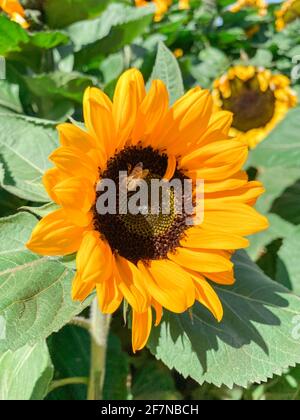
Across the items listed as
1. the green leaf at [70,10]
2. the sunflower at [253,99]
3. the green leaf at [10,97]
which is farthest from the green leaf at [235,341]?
the sunflower at [253,99]

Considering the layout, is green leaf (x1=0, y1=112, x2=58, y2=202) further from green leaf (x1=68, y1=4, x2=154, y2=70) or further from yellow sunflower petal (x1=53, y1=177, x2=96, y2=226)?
green leaf (x1=68, y1=4, x2=154, y2=70)

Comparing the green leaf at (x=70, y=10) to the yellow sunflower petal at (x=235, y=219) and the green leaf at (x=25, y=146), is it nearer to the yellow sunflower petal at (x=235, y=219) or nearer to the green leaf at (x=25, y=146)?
the green leaf at (x=25, y=146)

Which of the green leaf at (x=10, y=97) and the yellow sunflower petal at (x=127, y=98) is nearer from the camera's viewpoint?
the yellow sunflower petal at (x=127, y=98)

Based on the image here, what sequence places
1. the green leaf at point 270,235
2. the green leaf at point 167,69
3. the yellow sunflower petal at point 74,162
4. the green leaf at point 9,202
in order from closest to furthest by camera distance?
the yellow sunflower petal at point 74,162 < the green leaf at point 167,69 < the green leaf at point 9,202 < the green leaf at point 270,235

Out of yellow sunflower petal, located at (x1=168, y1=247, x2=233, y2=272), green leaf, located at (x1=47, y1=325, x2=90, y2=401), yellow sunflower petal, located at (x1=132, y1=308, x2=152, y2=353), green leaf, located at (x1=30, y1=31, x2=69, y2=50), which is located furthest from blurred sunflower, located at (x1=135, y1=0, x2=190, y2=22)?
yellow sunflower petal, located at (x1=132, y1=308, x2=152, y2=353)

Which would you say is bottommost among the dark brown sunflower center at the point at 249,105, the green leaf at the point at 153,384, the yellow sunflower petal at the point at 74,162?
the green leaf at the point at 153,384

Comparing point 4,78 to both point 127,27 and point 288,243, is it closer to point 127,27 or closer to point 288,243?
point 127,27

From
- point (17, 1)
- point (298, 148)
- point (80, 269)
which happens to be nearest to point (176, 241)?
point (80, 269)

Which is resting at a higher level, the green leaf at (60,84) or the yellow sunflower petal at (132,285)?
the green leaf at (60,84)
